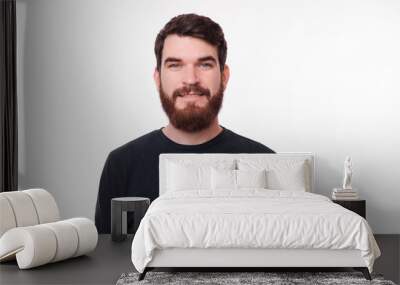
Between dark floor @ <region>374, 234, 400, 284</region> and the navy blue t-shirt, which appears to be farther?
the navy blue t-shirt

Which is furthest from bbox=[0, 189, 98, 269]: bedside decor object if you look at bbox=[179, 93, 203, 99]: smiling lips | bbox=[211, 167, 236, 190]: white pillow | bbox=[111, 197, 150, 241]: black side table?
bbox=[179, 93, 203, 99]: smiling lips

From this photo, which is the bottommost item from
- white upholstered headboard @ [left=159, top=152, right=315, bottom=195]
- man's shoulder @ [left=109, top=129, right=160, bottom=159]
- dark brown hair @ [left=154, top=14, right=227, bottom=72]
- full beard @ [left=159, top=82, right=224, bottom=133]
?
white upholstered headboard @ [left=159, top=152, right=315, bottom=195]

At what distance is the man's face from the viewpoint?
7293mm

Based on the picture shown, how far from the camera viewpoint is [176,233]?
5.05 metres

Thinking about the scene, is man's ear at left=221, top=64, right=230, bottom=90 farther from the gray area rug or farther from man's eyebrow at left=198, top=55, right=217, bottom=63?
the gray area rug

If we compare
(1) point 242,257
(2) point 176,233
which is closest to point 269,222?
(1) point 242,257

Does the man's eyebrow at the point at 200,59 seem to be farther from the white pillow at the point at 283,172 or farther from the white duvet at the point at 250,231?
the white duvet at the point at 250,231

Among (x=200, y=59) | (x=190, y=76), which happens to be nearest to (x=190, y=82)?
(x=190, y=76)

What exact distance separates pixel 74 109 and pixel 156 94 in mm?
906

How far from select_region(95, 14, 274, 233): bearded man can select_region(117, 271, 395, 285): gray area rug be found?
7.09 feet

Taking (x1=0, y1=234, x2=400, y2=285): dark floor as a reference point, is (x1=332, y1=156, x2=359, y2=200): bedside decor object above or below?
above

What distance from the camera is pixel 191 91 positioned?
7.33m

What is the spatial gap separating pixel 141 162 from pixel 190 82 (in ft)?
3.29

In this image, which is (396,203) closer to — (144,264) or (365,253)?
(365,253)
